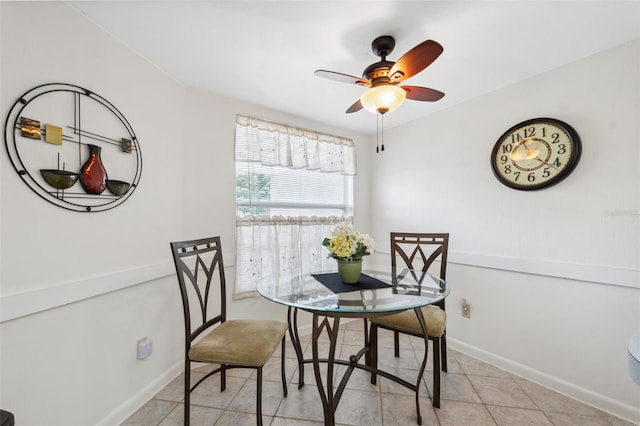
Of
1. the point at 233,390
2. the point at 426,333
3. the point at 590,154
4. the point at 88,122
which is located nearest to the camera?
the point at 88,122

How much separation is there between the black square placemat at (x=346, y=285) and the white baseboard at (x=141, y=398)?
135 centimetres

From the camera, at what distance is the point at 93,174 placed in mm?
1432

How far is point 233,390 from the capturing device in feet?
6.14

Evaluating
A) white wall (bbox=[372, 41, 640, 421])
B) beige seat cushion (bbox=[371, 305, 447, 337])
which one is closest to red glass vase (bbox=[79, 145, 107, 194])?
beige seat cushion (bbox=[371, 305, 447, 337])

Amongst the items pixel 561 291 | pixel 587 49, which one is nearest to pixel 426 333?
pixel 561 291

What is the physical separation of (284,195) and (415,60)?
179 cm

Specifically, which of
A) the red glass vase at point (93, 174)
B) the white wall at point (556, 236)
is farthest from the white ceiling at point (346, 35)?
the red glass vase at point (93, 174)

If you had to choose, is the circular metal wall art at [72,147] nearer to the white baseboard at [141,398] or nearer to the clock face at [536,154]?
the white baseboard at [141,398]

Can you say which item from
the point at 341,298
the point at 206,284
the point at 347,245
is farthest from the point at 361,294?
the point at 206,284

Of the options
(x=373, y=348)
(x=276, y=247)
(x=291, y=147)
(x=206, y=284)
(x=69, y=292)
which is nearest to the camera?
(x=69, y=292)

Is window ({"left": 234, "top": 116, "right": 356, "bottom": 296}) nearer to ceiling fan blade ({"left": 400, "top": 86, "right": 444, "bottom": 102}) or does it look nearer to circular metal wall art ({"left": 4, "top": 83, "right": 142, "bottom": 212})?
circular metal wall art ({"left": 4, "top": 83, "right": 142, "bottom": 212})

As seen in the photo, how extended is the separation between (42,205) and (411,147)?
3.06 metres

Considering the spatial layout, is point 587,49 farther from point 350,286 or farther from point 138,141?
point 138,141

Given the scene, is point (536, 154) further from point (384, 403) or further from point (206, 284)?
point (206, 284)
